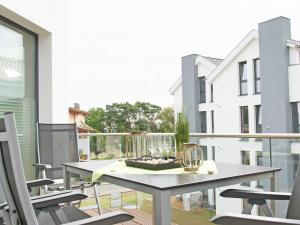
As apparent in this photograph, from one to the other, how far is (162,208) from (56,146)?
257 cm

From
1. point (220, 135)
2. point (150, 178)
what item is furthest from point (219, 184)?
point (220, 135)

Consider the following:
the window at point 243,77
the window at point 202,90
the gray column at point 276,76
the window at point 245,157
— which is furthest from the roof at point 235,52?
the window at point 245,157

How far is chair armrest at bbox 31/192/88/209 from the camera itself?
5.69 ft

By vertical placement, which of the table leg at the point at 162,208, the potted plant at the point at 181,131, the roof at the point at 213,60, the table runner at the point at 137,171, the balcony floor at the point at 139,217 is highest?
the roof at the point at 213,60

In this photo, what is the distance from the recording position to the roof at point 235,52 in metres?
14.9

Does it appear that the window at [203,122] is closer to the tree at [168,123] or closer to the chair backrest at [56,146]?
the tree at [168,123]

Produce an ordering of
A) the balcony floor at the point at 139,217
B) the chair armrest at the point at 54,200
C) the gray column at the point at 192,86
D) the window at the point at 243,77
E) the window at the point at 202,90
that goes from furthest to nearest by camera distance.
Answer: the window at the point at 202,90
the gray column at the point at 192,86
the window at the point at 243,77
the balcony floor at the point at 139,217
the chair armrest at the point at 54,200

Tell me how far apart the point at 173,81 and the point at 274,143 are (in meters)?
16.1

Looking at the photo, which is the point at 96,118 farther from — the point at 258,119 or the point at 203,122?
the point at 258,119

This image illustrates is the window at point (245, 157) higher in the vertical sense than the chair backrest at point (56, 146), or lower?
lower

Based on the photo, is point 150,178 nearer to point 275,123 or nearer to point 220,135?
point 220,135

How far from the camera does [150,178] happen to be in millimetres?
1924

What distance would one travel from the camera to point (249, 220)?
4.48ft

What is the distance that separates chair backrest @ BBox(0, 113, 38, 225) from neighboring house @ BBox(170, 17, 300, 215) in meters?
10.6
